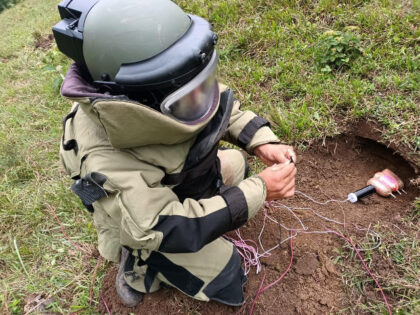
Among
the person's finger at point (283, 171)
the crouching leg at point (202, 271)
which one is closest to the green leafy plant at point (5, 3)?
the crouching leg at point (202, 271)

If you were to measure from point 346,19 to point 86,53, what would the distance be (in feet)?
8.58

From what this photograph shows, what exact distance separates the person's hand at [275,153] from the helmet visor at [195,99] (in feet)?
1.84

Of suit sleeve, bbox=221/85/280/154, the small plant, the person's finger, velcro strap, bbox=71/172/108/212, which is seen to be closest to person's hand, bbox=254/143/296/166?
suit sleeve, bbox=221/85/280/154

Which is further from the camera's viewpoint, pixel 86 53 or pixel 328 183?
pixel 328 183

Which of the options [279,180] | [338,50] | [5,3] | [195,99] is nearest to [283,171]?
[279,180]

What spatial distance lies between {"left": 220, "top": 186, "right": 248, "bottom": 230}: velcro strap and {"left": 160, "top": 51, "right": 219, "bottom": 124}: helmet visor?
1.25ft

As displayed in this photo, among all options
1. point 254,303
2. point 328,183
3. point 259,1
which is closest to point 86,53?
point 254,303

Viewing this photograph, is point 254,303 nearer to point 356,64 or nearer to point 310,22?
point 356,64

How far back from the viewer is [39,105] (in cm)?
413

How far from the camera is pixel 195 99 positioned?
142 cm

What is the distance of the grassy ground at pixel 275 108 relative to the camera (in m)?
2.26

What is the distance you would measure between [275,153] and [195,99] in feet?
2.39

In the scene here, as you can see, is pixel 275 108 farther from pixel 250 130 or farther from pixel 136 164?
pixel 136 164

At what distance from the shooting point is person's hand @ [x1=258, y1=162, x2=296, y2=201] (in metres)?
1.69
